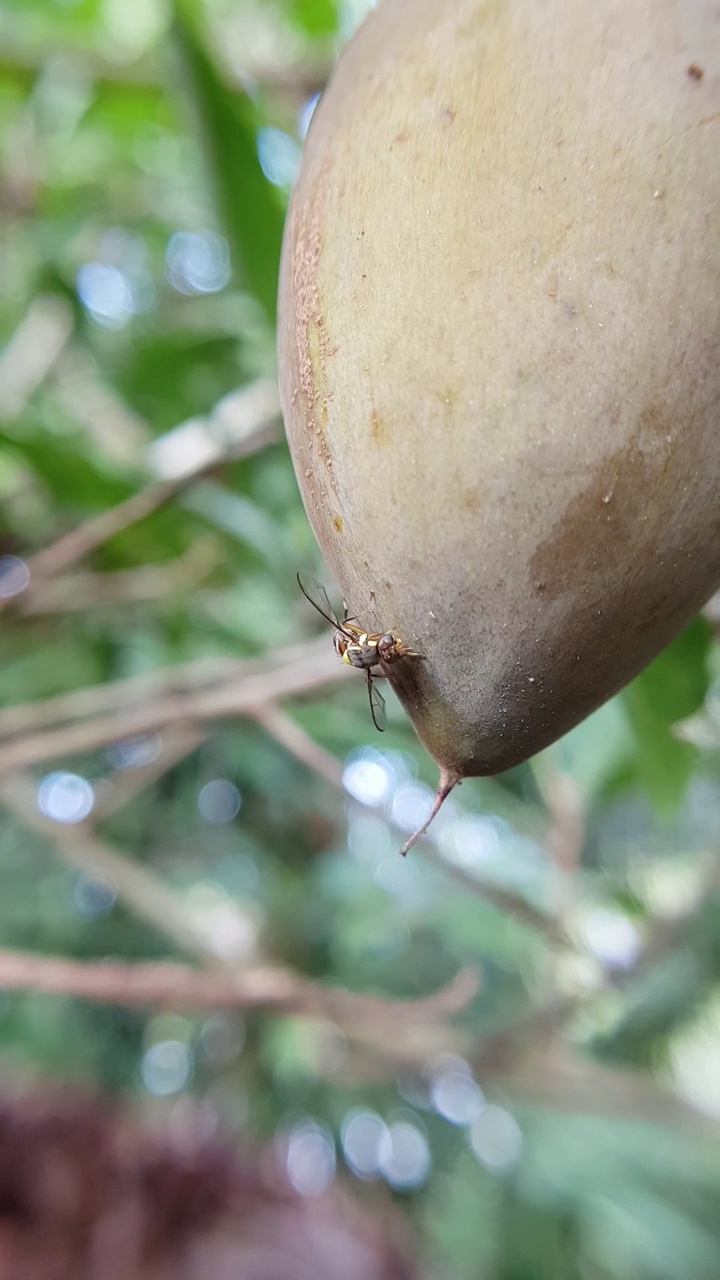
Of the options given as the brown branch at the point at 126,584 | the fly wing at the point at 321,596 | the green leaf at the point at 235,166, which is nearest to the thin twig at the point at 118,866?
the brown branch at the point at 126,584

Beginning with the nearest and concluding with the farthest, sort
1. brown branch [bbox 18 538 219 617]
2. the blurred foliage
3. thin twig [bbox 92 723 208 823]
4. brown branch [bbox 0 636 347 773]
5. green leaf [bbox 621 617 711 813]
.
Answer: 1. green leaf [bbox 621 617 711 813]
2. brown branch [bbox 0 636 347 773]
3. the blurred foliage
4. brown branch [bbox 18 538 219 617]
5. thin twig [bbox 92 723 208 823]

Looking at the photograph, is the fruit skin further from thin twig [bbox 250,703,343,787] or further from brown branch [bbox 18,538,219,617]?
brown branch [bbox 18,538,219,617]

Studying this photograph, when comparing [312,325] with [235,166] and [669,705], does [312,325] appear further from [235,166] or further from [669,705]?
[235,166]

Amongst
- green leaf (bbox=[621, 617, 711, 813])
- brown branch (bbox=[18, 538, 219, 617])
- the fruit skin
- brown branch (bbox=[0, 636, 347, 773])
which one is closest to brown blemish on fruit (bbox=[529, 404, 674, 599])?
the fruit skin

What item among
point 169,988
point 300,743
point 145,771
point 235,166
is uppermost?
point 235,166

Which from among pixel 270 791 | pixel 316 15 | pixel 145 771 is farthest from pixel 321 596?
pixel 270 791

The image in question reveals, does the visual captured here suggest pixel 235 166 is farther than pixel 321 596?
Yes

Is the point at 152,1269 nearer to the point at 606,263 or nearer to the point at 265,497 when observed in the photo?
the point at 265,497
